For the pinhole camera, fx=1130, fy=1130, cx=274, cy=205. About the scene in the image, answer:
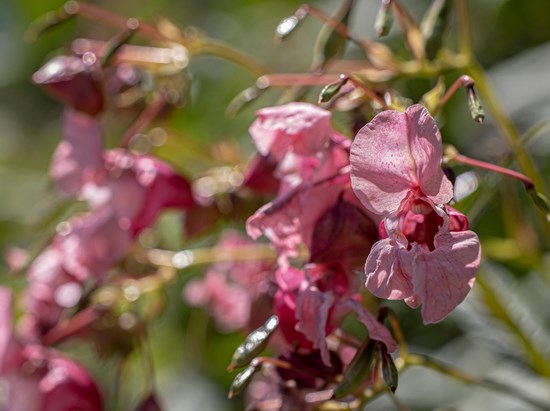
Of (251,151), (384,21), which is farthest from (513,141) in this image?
(251,151)

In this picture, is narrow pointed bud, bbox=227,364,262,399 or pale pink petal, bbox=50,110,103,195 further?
pale pink petal, bbox=50,110,103,195

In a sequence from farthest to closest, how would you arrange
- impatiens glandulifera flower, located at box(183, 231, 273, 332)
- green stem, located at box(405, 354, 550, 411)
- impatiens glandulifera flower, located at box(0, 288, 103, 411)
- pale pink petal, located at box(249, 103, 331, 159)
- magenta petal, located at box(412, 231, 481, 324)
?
impatiens glandulifera flower, located at box(183, 231, 273, 332) < impatiens glandulifera flower, located at box(0, 288, 103, 411) < green stem, located at box(405, 354, 550, 411) < pale pink petal, located at box(249, 103, 331, 159) < magenta petal, located at box(412, 231, 481, 324)

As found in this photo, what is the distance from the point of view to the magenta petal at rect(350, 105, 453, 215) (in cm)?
69

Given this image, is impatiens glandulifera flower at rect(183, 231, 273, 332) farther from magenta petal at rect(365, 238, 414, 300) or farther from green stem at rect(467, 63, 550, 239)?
magenta petal at rect(365, 238, 414, 300)

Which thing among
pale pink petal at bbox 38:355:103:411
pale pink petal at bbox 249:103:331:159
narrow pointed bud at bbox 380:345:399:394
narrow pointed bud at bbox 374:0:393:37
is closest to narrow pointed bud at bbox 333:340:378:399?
narrow pointed bud at bbox 380:345:399:394

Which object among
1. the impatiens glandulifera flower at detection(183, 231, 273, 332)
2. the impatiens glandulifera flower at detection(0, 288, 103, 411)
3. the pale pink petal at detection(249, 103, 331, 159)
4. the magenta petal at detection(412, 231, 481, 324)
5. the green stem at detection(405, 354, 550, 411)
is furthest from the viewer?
the impatiens glandulifera flower at detection(183, 231, 273, 332)

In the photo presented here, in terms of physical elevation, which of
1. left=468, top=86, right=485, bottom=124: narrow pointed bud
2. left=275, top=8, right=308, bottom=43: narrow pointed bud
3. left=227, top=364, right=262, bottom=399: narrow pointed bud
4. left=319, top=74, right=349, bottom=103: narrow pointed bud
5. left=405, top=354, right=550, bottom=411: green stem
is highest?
left=468, top=86, right=485, bottom=124: narrow pointed bud

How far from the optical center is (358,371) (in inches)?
29.5

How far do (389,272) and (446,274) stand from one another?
35 millimetres

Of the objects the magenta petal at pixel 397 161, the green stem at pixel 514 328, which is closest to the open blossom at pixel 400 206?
the magenta petal at pixel 397 161

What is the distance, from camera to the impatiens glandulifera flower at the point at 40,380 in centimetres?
102

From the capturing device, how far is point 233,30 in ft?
6.66

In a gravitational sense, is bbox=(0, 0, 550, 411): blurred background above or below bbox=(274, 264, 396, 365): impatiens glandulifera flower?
below

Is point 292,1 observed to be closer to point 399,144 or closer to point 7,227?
point 7,227
